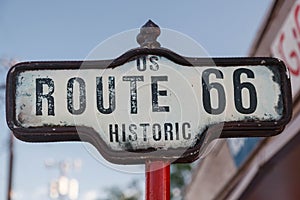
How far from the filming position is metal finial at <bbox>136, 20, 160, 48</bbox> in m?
1.50

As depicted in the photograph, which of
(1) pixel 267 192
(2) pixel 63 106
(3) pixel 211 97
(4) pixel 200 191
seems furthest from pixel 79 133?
(4) pixel 200 191

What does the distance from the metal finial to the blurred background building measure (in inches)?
118

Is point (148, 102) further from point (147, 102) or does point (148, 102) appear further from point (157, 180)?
point (157, 180)

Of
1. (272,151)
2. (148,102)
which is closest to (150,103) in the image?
(148,102)

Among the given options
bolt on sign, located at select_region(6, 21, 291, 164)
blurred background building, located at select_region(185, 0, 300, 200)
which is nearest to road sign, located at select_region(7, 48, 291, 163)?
bolt on sign, located at select_region(6, 21, 291, 164)

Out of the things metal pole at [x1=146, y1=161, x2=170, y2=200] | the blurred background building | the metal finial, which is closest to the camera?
metal pole at [x1=146, y1=161, x2=170, y2=200]

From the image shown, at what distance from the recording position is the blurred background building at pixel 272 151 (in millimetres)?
4832

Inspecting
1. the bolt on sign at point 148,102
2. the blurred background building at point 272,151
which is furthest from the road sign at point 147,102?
the blurred background building at point 272,151

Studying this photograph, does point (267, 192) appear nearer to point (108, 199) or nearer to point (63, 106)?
point (63, 106)

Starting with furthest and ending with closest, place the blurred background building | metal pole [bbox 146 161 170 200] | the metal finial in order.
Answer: the blurred background building → the metal finial → metal pole [bbox 146 161 170 200]

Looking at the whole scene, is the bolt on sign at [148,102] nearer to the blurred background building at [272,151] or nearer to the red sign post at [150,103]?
the red sign post at [150,103]

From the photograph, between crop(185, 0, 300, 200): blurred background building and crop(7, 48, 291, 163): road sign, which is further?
crop(185, 0, 300, 200): blurred background building

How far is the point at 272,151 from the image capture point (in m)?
5.30

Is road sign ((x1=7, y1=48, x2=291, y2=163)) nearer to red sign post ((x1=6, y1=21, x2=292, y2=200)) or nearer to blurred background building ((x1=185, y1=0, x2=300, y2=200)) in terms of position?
red sign post ((x1=6, y1=21, x2=292, y2=200))
